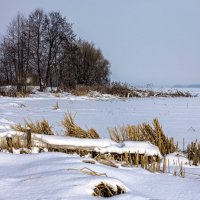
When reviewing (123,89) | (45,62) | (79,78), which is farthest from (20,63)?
(123,89)

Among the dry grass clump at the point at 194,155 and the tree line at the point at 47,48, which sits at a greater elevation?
the tree line at the point at 47,48

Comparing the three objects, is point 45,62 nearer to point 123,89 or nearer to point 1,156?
point 123,89

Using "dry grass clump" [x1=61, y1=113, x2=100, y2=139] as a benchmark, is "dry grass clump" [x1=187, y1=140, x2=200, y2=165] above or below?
below

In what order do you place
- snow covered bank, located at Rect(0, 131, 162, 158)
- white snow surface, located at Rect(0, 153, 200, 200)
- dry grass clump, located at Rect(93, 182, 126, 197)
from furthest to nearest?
snow covered bank, located at Rect(0, 131, 162, 158) < dry grass clump, located at Rect(93, 182, 126, 197) < white snow surface, located at Rect(0, 153, 200, 200)

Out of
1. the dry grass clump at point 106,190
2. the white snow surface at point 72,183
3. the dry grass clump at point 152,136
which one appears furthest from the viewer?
the dry grass clump at point 152,136

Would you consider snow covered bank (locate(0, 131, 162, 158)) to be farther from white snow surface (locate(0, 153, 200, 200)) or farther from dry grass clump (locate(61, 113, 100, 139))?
white snow surface (locate(0, 153, 200, 200))

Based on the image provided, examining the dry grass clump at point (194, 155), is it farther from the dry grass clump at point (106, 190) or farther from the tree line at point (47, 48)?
the tree line at point (47, 48)

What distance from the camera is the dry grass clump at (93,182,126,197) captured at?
223 cm

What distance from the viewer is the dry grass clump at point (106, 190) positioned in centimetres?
223

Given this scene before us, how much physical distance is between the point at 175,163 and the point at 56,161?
1655mm

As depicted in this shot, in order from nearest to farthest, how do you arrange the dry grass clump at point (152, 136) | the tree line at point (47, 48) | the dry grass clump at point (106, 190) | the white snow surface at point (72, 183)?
1. the white snow surface at point (72, 183)
2. the dry grass clump at point (106, 190)
3. the dry grass clump at point (152, 136)
4. the tree line at point (47, 48)

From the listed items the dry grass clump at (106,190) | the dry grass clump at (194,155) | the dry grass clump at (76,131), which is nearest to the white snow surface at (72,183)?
the dry grass clump at (106,190)

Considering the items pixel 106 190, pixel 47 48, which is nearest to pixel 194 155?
pixel 106 190

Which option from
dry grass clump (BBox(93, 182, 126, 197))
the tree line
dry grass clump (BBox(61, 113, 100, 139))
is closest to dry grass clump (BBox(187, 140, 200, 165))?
dry grass clump (BBox(61, 113, 100, 139))
